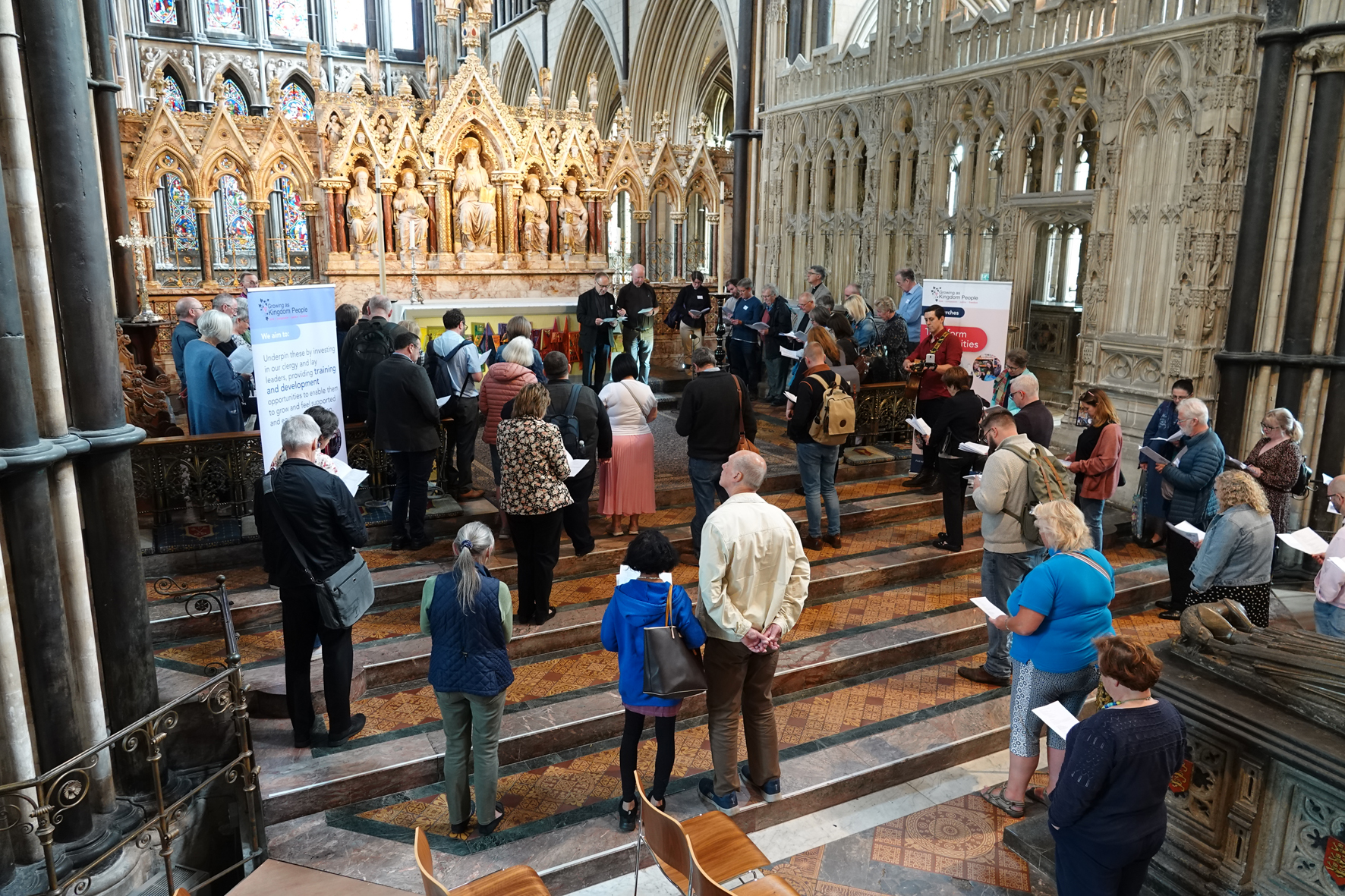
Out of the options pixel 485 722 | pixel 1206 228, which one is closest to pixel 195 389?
pixel 485 722

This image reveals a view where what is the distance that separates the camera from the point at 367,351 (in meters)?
6.68

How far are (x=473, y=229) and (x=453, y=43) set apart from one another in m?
17.4

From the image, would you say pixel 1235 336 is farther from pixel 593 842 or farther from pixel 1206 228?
pixel 593 842

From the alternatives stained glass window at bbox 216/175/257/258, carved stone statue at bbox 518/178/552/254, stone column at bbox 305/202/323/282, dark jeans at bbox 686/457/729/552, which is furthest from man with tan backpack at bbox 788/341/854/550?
stained glass window at bbox 216/175/257/258

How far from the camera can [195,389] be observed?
21.0ft

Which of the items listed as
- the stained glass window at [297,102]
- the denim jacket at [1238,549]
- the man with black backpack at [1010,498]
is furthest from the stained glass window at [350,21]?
the denim jacket at [1238,549]

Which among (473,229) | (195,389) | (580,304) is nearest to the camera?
(195,389)

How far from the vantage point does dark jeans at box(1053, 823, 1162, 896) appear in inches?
114

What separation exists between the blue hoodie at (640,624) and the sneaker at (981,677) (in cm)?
247

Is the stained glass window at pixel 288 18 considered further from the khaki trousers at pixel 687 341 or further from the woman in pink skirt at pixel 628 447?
the woman in pink skirt at pixel 628 447

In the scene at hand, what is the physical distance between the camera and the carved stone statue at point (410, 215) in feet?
38.0

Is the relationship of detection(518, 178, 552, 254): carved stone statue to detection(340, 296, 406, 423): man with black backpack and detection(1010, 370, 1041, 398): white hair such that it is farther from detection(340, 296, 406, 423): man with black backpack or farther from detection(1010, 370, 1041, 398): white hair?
detection(1010, 370, 1041, 398): white hair

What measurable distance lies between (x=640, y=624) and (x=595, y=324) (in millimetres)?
6501

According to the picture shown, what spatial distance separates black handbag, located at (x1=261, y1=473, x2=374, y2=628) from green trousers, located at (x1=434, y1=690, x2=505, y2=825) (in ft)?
2.30
